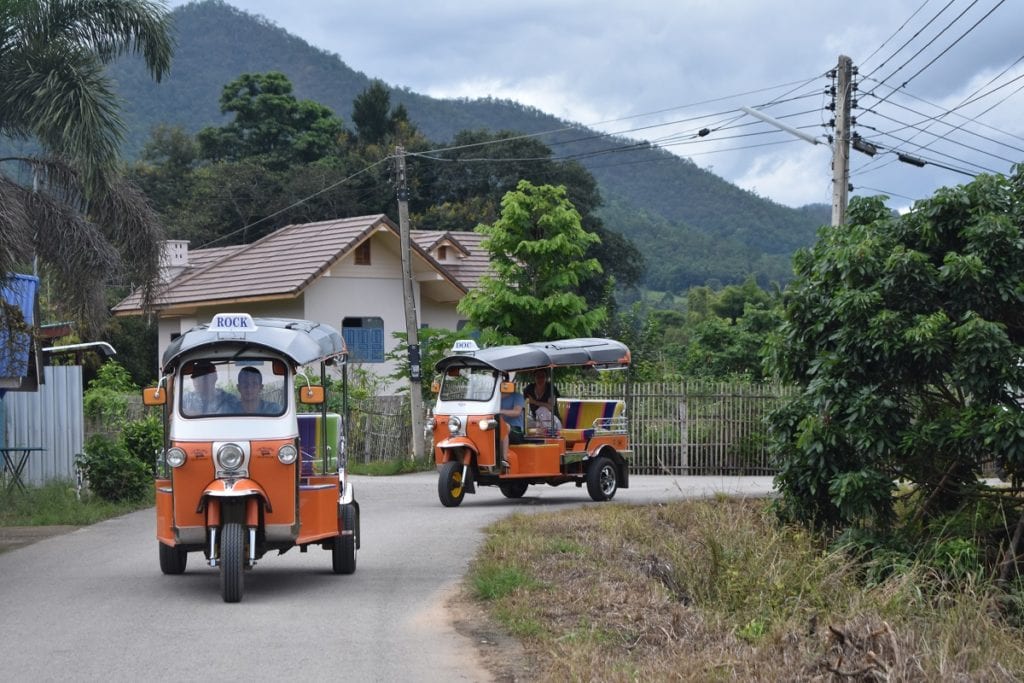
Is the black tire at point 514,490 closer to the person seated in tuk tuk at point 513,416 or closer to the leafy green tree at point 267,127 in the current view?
the person seated in tuk tuk at point 513,416

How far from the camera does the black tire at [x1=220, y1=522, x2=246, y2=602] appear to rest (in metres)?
11.7

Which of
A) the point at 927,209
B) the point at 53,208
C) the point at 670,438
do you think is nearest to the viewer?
the point at 927,209

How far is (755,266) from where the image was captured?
98.9 metres

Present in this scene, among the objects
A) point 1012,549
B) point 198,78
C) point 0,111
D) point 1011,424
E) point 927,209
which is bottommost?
point 1012,549

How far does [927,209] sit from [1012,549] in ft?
14.1

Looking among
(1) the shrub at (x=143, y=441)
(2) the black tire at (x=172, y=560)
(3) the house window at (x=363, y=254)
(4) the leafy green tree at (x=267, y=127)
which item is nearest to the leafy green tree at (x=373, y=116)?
(4) the leafy green tree at (x=267, y=127)

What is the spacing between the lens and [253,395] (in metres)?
12.6

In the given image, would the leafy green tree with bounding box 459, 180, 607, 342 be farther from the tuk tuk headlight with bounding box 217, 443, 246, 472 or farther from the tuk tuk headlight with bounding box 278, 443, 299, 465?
the tuk tuk headlight with bounding box 217, 443, 246, 472

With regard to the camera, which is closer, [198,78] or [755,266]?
[755,266]

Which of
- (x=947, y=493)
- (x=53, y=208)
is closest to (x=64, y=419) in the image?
(x=53, y=208)

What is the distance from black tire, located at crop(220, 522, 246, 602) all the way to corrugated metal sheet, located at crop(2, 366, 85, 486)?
1253 centimetres

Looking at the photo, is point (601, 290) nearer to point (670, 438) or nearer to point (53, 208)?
point (670, 438)

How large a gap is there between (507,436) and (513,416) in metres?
0.46

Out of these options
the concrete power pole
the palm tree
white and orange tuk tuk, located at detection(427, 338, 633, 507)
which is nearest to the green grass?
the palm tree
